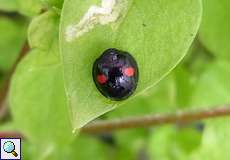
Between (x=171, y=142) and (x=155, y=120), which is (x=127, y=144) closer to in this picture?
(x=171, y=142)

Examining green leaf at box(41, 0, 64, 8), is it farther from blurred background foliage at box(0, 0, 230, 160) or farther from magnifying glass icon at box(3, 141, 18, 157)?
magnifying glass icon at box(3, 141, 18, 157)

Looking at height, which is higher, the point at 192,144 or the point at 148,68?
the point at 148,68

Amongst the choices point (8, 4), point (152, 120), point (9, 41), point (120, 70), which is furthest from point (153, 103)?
point (120, 70)

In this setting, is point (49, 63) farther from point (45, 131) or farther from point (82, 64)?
point (45, 131)

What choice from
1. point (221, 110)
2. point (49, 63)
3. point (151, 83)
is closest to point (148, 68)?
point (151, 83)

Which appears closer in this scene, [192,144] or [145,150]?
[192,144]

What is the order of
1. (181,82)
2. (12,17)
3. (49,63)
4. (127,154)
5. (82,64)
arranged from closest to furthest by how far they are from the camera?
(82,64) → (49,63) → (181,82) → (127,154) → (12,17)

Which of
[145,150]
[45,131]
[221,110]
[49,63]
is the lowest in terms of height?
[145,150]
